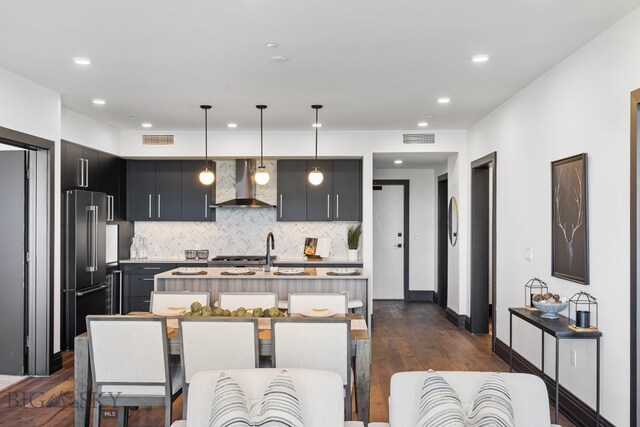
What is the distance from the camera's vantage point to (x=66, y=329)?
227 inches

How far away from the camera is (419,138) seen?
7398mm

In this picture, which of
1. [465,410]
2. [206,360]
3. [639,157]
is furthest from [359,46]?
[465,410]

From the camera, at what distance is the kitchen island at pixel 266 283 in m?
5.66

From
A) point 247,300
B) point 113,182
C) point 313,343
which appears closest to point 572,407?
point 313,343

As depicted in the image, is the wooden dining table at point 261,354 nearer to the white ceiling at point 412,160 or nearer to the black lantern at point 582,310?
the black lantern at point 582,310

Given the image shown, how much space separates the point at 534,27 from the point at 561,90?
0.92 m

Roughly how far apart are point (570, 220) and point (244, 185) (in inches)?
190

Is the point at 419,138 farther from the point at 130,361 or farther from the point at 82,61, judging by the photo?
the point at 130,361

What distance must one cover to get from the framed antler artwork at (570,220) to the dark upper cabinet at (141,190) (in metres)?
5.50

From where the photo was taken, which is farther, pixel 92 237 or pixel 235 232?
pixel 235 232

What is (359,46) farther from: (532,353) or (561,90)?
(532,353)

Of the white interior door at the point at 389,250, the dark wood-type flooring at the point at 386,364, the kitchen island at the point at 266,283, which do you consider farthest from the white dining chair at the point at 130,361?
the white interior door at the point at 389,250

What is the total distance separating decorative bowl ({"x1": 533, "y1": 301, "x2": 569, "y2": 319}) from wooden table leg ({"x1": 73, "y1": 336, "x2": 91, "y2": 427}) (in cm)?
310

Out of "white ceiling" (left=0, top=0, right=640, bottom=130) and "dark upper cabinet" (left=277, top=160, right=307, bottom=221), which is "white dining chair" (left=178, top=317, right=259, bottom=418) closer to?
"white ceiling" (left=0, top=0, right=640, bottom=130)
